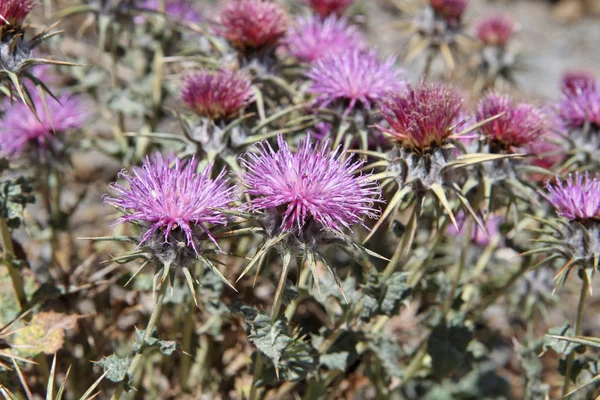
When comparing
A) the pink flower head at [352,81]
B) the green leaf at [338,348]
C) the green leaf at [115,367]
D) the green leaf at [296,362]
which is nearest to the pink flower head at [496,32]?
the pink flower head at [352,81]

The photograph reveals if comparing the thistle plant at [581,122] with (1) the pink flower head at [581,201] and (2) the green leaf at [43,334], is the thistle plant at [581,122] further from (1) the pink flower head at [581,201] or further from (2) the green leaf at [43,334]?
(2) the green leaf at [43,334]

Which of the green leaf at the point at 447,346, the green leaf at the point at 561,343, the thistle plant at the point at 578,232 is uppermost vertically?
the thistle plant at the point at 578,232

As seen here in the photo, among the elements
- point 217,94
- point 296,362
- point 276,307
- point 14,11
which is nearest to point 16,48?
point 14,11

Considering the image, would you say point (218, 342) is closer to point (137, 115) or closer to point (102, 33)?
point (137, 115)

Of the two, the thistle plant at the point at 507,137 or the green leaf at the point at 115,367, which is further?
the thistle plant at the point at 507,137

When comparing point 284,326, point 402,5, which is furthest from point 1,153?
point 402,5

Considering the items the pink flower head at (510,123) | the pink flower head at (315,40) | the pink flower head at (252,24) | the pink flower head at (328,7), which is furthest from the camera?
the pink flower head at (328,7)

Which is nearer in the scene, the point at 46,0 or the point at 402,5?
the point at 46,0
